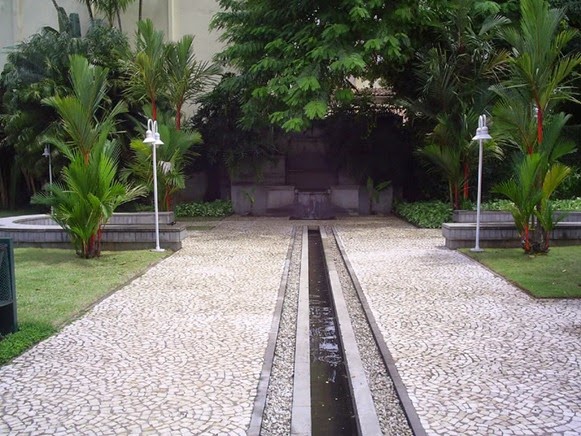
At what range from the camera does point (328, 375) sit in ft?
14.2

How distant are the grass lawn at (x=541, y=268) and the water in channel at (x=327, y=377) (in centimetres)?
248

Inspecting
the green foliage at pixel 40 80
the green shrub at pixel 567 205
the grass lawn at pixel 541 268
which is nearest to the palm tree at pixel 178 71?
the green foliage at pixel 40 80

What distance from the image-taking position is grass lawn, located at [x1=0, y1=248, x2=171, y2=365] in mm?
4930

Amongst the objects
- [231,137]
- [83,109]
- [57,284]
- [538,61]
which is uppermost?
[538,61]

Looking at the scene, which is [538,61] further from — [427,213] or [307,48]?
[427,213]

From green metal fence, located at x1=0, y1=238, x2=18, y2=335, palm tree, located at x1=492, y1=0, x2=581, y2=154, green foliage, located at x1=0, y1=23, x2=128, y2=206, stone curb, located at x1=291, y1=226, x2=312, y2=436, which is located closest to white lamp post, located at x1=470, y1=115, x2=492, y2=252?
palm tree, located at x1=492, y1=0, x2=581, y2=154

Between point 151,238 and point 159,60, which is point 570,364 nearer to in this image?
point 151,238

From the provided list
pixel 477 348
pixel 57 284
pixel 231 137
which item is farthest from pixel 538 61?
pixel 231 137

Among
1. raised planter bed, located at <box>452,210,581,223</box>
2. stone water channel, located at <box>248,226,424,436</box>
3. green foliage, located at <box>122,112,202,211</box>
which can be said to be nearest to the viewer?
stone water channel, located at <box>248,226,424,436</box>

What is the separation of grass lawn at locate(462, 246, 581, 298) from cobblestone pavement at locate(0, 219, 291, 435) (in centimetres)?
317

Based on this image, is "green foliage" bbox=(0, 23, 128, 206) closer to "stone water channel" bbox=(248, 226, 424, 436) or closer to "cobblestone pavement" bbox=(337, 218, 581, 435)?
"cobblestone pavement" bbox=(337, 218, 581, 435)

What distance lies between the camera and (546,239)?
876 centimetres

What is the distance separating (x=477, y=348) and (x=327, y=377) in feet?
4.20

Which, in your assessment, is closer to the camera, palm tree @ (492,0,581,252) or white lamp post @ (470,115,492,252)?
palm tree @ (492,0,581,252)
